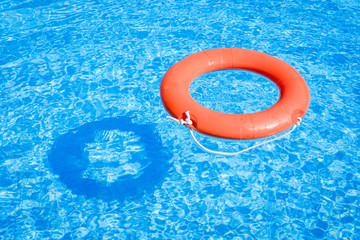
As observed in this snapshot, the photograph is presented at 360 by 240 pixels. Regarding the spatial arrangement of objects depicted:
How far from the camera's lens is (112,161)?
453cm

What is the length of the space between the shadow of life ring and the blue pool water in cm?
1

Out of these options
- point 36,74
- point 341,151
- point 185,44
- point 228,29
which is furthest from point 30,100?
point 341,151

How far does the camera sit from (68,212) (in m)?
4.06

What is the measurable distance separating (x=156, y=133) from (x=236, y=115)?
5.00ft

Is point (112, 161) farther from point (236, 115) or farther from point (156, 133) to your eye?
point (236, 115)

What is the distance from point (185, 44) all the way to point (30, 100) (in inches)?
99.4

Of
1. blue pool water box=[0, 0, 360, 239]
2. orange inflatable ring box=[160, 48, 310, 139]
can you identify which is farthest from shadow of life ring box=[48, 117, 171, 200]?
orange inflatable ring box=[160, 48, 310, 139]

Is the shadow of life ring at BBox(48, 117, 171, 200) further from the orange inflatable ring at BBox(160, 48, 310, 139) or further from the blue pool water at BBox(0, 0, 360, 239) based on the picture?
the orange inflatable ring at BBox(160, 48, 310, 139)

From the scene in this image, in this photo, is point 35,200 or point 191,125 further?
point 35,200

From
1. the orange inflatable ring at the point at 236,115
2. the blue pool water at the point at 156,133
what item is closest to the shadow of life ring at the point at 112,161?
the blue pool water at the point at 156,133

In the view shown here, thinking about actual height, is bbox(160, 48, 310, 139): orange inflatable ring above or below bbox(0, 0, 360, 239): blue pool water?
above

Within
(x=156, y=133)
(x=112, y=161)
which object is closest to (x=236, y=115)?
(x=156, y=133)

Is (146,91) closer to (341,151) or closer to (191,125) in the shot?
(191,125)

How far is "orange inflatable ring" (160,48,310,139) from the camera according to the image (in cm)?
346
